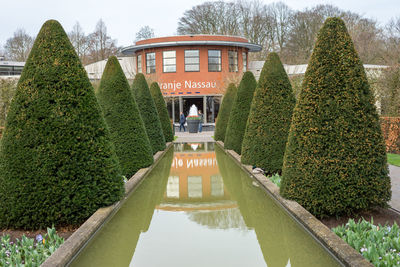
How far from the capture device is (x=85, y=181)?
229 inches

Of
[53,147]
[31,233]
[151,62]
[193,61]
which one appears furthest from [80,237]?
[151,62]

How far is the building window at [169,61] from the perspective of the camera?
1302 inches

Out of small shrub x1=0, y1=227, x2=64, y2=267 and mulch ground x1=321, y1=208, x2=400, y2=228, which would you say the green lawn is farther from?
small shrub x1=0, y1=227, x2=64, y2=267

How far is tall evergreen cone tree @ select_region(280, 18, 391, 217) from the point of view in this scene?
5.75 m

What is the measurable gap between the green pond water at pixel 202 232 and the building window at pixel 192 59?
24525mm

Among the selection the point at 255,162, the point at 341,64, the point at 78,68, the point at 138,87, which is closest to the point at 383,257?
the point at 341,64

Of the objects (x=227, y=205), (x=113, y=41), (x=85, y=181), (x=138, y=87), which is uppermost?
(x=113, y=41)

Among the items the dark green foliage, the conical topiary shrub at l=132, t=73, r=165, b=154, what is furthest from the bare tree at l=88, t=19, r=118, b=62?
the dark green foliage

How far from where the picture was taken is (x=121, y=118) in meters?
10.0

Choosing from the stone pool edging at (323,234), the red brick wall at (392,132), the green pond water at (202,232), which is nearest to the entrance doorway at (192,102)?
the red brick wall at (392,132)

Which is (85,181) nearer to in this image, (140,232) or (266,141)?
(140,232)

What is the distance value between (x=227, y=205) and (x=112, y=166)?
238 centimetres

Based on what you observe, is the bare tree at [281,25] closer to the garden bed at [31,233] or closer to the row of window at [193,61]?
the row of window at [193,61]

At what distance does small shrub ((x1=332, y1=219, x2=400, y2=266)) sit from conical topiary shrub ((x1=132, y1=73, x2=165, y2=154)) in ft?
31.8
